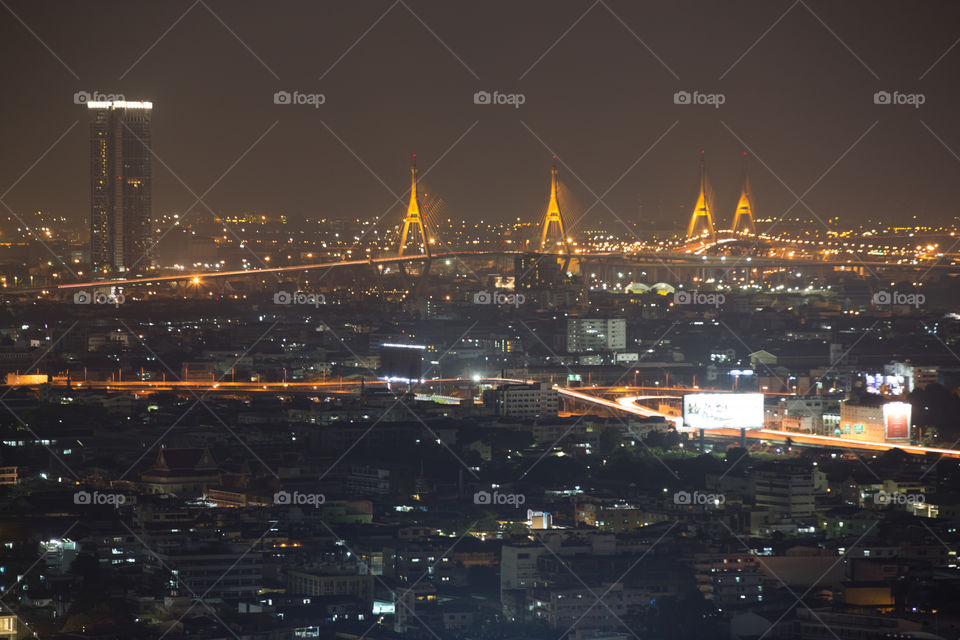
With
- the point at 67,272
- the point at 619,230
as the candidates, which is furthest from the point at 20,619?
the point at 619,230

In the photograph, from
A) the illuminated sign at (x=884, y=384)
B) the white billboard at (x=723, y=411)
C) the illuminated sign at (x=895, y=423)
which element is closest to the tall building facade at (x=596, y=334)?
the illuminated sign at (x=884, y=384)

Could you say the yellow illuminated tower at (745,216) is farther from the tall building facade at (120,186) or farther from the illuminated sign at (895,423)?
the illuminated sign at (895,423)

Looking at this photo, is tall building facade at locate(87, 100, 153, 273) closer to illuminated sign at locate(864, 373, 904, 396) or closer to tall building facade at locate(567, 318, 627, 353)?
tall building facade at locate(567, 318, 627, 353)

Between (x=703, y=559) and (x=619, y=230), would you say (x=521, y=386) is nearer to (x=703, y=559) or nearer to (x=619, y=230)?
(x=703, y=559)

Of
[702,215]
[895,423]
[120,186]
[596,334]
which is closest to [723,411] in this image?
[895,423]

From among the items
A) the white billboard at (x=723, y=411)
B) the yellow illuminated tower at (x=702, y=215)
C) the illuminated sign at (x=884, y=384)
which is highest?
the yellow illuminated tower at (x=702, y=215)
